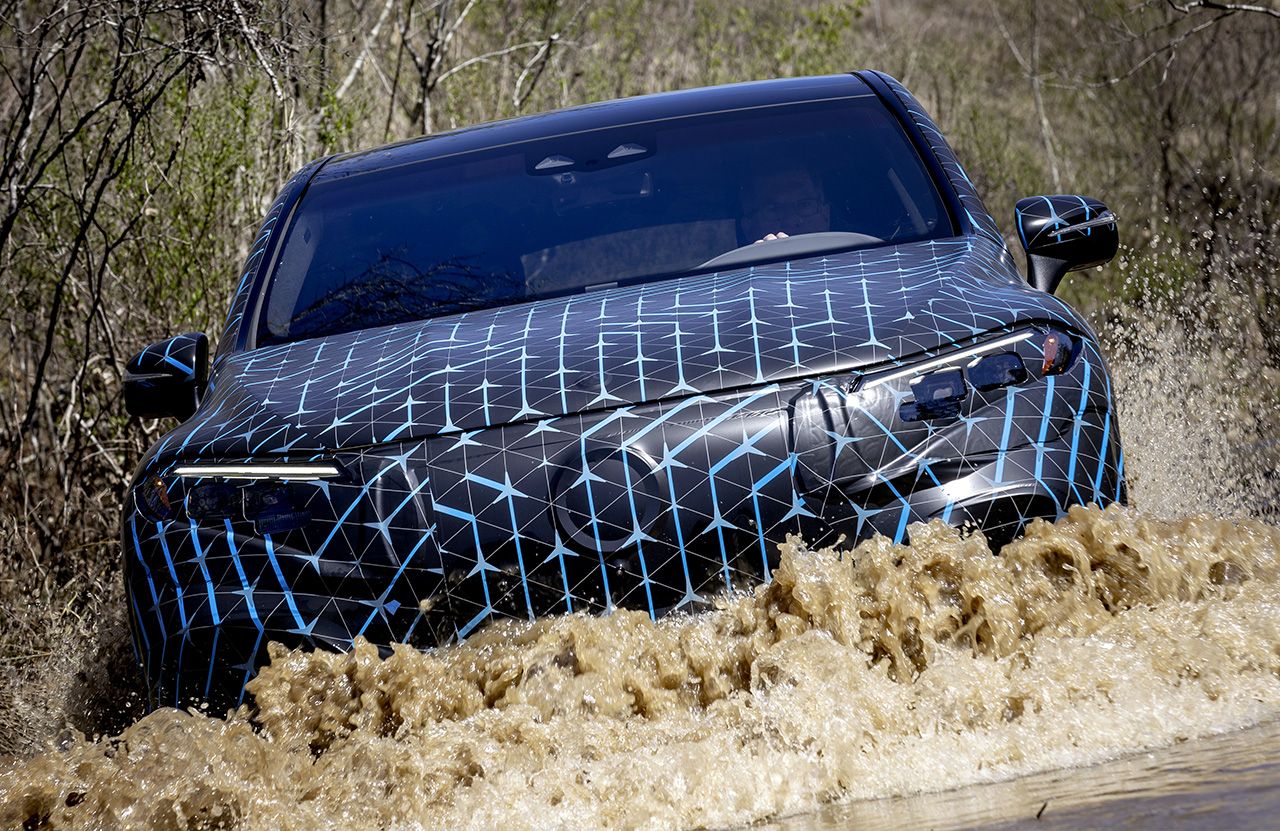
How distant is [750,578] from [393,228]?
1839mm

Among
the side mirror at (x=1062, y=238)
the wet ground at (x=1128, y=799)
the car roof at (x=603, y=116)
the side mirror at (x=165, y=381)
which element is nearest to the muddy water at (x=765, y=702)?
the wet ground at (x=1128, y=799)

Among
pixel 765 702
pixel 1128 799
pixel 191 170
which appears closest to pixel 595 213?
pixel 765 702

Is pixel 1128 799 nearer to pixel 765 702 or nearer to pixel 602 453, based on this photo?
pixel 765 702

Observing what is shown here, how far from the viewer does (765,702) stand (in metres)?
2.50

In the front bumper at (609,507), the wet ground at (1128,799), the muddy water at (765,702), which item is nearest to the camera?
the wet ground at (1128,799)

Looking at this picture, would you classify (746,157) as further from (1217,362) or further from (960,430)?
(1217,362)

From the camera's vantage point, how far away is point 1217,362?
7777 millimetres

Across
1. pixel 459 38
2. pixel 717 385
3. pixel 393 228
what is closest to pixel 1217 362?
pixel 393 228

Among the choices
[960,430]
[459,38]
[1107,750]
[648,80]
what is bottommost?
[648,80]

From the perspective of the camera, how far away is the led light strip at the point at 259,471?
117 inches

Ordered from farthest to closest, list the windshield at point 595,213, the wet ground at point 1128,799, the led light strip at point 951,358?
the windshield at point 595,213
the led light strip at point 951,358
the wet ground at point 1128,799

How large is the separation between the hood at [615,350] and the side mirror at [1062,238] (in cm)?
37

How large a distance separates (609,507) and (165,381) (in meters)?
1.69

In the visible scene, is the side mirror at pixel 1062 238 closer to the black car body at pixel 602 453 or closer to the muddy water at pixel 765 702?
the black car body at pixel 602 453
